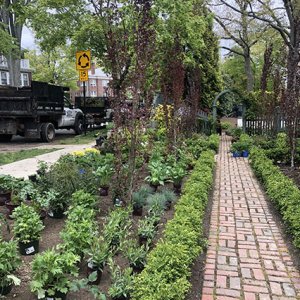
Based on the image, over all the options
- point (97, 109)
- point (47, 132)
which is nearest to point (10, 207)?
point (47, 132)

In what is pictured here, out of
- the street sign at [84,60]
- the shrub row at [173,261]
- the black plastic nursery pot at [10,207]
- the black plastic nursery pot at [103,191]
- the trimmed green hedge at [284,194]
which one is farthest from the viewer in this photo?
the street sign at [84,60]

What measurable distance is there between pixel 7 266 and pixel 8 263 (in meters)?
0.03

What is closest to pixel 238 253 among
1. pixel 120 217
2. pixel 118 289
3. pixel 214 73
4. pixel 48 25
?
pixel 120 217

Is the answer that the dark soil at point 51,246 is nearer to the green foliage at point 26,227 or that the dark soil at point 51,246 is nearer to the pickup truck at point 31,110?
the green foliage at point 26,227

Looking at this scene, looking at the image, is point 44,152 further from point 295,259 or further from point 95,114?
point 295,259

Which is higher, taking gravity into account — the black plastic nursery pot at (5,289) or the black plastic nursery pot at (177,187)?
the black plastic nursery pot at (177,187)

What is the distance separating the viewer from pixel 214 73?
16.2 m

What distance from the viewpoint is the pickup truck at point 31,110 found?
452 inches

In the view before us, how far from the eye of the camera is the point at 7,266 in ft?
8.57

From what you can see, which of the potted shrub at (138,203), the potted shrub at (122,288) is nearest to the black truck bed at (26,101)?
the potted shrub at (138,203)

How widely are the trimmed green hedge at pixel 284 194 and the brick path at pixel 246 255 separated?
0.67 feet

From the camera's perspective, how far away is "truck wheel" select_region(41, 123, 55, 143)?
12422mm

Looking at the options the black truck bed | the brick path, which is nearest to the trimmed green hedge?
the brick path

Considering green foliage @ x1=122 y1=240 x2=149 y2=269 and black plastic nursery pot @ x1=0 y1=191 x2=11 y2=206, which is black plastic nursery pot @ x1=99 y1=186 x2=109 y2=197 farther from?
green foliage @ x1=122 y1=240 x2=149 y2=269
